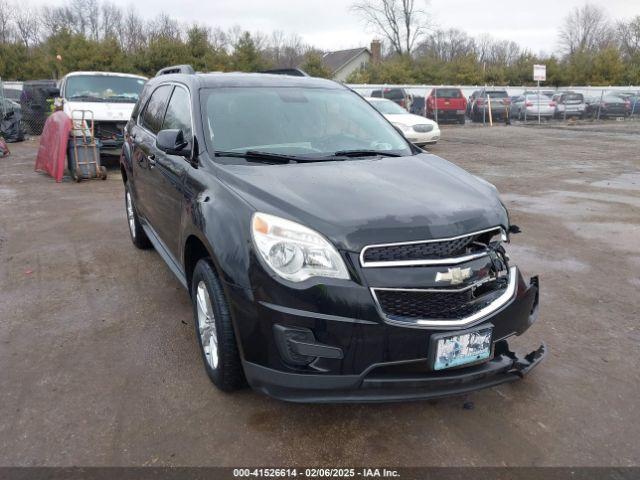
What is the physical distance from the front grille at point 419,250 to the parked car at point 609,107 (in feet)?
101

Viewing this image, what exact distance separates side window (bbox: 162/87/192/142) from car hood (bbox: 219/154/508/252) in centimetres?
76

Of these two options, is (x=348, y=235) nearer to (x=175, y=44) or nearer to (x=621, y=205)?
(x=621, y=205)

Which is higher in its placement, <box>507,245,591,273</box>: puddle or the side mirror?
the side mirror

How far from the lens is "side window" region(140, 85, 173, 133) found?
4.54 meters

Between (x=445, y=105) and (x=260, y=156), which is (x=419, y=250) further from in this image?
(x=445, y=105)

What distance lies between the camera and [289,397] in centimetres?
251

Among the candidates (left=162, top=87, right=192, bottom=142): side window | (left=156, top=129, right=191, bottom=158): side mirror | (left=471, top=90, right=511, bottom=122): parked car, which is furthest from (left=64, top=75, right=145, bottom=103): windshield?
(left=471, top=90, right=511, bottom=122): parked car

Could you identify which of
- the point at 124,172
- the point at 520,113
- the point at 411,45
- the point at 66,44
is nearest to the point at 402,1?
the point at 411,45

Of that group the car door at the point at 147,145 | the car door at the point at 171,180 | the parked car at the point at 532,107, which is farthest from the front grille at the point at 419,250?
the parked car at the point at 532,107

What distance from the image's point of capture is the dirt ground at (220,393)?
266 centimetres

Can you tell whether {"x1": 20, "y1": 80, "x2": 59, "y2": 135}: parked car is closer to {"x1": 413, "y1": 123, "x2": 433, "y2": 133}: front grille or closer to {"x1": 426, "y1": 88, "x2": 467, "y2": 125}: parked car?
{"x1": 413, "y1": 123, "x2": 433, "y2": 133}: front grille

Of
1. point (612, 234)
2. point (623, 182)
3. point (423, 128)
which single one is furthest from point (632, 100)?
point (612, 234)

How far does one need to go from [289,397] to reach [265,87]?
7.89 feet

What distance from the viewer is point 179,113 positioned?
4.04 metres
